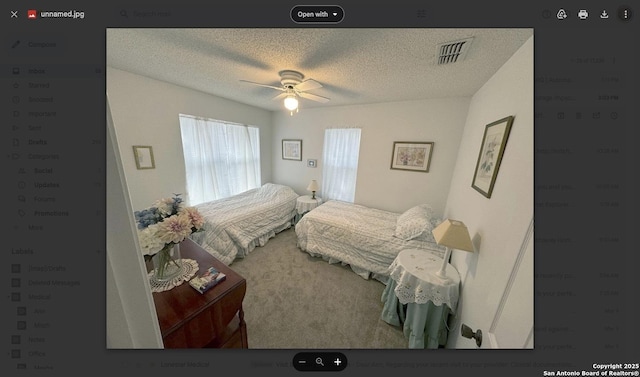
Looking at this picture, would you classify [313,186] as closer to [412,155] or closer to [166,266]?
[412,155]

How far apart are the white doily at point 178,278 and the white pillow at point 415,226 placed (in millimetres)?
1845

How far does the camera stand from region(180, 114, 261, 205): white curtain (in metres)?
2.47

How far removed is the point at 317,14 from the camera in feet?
1.66

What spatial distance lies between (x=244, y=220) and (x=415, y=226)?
210cm

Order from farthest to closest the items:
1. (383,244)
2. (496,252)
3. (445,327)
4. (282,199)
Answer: (282,199) → (383,244) → (445,327) → (496,252)

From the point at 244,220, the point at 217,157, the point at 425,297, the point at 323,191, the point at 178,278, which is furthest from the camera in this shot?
the point at 323,191

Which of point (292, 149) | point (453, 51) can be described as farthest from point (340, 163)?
point (453, 51)

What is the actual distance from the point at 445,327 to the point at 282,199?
8.23 feet

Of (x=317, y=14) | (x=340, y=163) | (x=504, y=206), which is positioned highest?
(x=317, y=14)

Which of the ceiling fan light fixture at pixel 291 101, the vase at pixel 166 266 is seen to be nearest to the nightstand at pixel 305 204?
the ceiling fan light fixture at pixel 291 101
